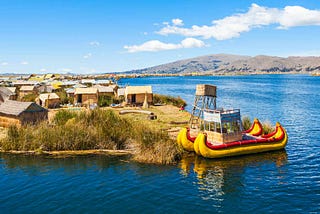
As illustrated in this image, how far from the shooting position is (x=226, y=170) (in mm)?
19969

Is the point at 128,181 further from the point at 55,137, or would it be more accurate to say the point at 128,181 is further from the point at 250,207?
the point at 55,137

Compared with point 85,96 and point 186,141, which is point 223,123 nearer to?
point 186,141

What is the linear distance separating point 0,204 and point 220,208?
34.7 ft

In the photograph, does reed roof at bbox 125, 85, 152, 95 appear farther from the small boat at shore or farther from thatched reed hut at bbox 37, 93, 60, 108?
the small boat at shore

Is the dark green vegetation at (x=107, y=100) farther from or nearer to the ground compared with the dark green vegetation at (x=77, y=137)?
farther from the ground

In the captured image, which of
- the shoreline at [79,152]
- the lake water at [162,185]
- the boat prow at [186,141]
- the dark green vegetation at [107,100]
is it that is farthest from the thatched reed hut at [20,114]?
the dark green vegetation at [107,100]

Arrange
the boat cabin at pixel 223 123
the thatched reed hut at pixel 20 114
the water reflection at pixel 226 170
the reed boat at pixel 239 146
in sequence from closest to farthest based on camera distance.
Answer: the water reflection at pixel 226 170 < the reed boat at pixel 239 146 < the boat cabin at pixel 223 123 < the thatched reed hut at pixel 20 114

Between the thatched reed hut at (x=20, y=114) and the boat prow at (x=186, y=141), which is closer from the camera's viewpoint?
the boat prow at (x=186, y=141)

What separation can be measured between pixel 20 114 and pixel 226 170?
19.9 metres

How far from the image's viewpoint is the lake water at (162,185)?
1483 cm

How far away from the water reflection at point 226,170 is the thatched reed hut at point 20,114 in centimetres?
1619

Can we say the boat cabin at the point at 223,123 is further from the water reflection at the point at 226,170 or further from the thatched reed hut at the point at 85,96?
the thatched reed hut at the point at 85,96

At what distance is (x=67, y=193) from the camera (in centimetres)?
1623

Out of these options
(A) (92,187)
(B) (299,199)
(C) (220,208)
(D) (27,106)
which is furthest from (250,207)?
(D) (27,106)
